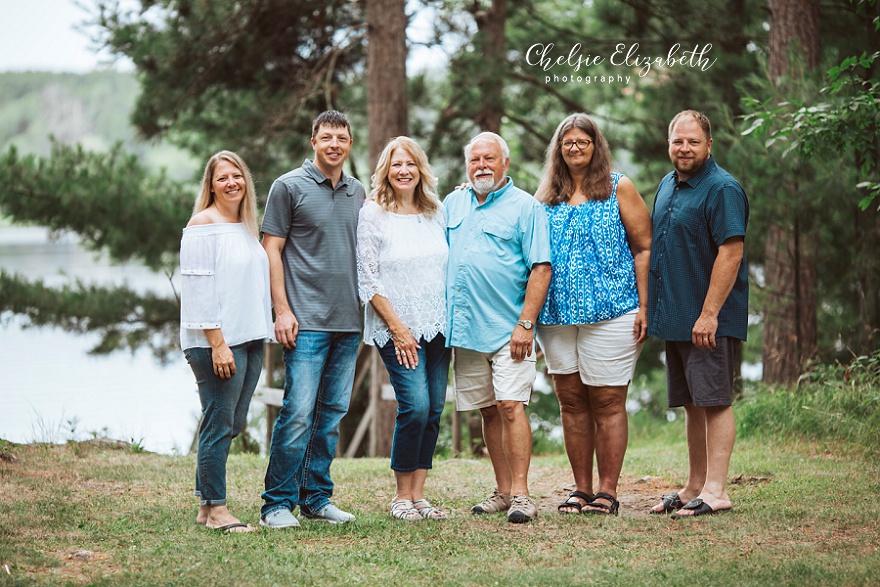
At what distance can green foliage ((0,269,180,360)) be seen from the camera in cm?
1049

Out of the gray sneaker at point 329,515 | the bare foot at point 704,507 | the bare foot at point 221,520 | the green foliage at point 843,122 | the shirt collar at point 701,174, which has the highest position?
the green foliage at point 843,122

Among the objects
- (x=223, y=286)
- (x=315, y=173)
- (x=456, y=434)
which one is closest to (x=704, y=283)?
(x=315, y=173)

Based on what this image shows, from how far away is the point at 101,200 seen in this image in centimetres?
1024

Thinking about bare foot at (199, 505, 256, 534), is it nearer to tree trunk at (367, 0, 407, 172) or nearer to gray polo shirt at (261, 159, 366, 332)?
gray polo shirt at (261, 159, 366, 332)

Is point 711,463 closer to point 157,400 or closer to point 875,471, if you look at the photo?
point 875,471

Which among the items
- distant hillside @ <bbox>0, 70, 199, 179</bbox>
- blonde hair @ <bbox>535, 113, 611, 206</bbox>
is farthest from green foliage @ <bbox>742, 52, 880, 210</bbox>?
distant hillside @ <bbox>0, 70, 199, 179</bbox>

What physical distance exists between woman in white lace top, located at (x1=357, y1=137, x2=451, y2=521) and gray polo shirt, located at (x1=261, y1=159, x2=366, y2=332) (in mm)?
97

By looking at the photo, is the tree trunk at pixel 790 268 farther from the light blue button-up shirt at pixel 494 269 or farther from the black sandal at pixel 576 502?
the light blue button-up shirt at pixel 494 269

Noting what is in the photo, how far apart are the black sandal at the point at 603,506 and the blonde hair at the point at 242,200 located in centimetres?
218

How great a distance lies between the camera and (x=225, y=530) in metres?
4.05

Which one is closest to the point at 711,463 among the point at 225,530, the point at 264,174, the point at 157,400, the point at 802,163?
the point at 225,530

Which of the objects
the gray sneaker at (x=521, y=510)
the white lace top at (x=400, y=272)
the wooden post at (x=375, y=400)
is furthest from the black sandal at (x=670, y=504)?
the wooden post at (x=375, y=400)

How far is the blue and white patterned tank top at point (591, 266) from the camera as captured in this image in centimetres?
436

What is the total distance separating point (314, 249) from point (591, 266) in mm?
1397
